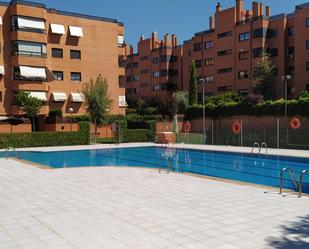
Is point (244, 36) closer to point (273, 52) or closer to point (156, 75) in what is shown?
point (273, 52)

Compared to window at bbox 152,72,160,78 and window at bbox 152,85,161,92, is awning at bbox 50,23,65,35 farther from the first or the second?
window at bbox 152,85,161,92

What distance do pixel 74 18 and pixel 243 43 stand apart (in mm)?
25156

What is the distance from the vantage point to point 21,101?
39.1 meters

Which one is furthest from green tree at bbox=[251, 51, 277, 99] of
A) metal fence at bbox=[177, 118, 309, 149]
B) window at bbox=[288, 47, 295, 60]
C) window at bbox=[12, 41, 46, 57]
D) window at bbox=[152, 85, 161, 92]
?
window at bbox=[12, 41, 46, 57]

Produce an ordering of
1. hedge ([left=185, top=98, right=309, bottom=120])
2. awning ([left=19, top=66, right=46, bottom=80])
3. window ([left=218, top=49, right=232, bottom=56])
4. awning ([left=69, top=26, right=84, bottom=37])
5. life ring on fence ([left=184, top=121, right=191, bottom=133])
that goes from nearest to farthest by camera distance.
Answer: hedge ([left=185, top=98, right=309, bottom=120])
awning ([left=19, top=66, right=46, bottom=80])
life ring on fence ([left=184, top=121, right=191, bottom=133])
awning ([left=69, top=26, right=84, bottom=37])
window ([left=218, top=49, right=232, bottom=56])

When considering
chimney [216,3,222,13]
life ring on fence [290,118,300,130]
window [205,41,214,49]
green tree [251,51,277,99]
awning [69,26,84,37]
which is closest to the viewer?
life ring on fence [290,118,300,130]

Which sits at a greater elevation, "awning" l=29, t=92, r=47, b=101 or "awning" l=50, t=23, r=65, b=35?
"awning" l=50, t=23, r=65, b=35

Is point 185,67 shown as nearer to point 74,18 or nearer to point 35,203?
point 74,18

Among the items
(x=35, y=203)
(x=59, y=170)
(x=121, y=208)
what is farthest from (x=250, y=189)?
(x=59, y=170)

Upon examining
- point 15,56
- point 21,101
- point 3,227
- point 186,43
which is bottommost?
point 3,227

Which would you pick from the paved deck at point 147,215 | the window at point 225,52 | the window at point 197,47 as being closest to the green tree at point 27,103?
the paved deck at point 147,215

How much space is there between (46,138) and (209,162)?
17.5m

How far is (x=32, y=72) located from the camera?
140 feet

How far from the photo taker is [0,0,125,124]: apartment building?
1676 inches
